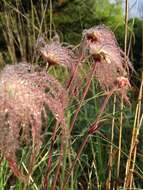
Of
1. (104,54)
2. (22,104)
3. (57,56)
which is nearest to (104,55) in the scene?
(104,54)

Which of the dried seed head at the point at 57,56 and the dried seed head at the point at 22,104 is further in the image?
the dried seed head at the point at 57,56

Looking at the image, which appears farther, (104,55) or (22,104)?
(104,55)

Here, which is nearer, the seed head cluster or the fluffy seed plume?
the fluffy seed plume

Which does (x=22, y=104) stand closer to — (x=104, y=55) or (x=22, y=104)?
(x=22, y=104)

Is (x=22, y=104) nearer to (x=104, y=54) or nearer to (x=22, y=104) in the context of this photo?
(x=22, y=104)

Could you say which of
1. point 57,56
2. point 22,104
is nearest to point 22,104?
point 22,104

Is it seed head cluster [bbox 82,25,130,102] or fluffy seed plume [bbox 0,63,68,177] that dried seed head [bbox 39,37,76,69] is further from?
fluffy seed plume [bbox 0,63,68,177]

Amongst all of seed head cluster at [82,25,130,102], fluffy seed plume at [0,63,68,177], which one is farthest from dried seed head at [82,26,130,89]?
fluffy seed plume at [0,63,68,177]

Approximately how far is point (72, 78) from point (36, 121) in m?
0.32

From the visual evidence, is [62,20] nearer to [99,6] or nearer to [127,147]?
[99,6]

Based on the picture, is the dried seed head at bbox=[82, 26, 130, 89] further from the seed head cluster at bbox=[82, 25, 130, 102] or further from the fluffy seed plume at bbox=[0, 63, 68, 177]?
the fluffy seed plume at bbox=[0, 63, 68, 177]

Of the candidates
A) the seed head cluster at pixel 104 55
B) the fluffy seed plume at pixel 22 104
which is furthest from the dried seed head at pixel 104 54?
the fluffy seed plume at pixel 22 104

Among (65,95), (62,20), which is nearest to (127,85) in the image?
(65,95)

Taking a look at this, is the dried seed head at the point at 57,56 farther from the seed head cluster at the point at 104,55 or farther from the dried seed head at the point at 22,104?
the dried seed head at the point at 22,104
